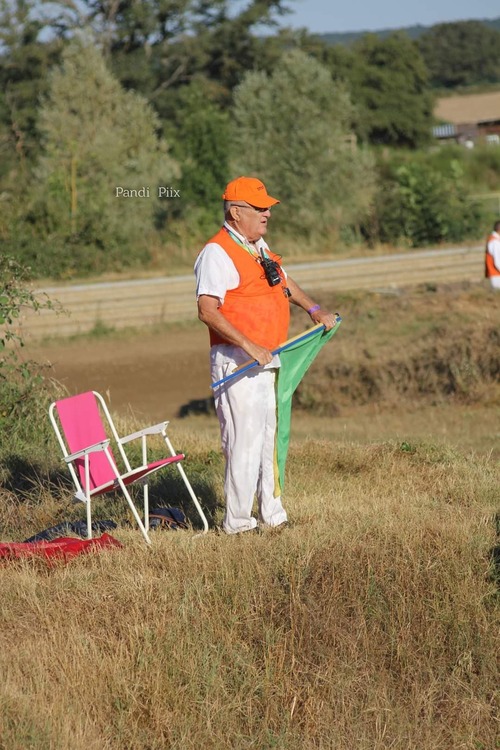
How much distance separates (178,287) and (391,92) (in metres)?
37.5

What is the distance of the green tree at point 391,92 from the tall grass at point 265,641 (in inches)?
1880

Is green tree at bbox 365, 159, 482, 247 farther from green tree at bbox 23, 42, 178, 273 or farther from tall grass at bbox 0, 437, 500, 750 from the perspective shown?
tall grass at bbox 0, 437, 500, 750

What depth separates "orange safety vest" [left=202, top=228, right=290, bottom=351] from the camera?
632 cm

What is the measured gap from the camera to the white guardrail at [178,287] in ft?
66.1

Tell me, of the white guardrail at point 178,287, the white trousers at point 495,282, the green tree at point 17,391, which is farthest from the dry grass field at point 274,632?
the white guardrail at point 178,287

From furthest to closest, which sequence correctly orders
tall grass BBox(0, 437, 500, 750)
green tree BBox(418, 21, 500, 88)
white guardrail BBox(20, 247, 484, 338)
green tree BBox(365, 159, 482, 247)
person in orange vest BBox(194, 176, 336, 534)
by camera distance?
green tree BBox(418, 21, 500, 88) → green tree BBox(365, 159, 482, 247) → white guardrail BBox(20, 247, 484, 338) → person in orange vest BBox(194, 176, 336, 534) → tall grass BBox(0, 437, 500, 750)

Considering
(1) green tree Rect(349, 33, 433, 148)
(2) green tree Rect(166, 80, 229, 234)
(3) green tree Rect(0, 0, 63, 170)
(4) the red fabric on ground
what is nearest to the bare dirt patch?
(4) the red fabric on ground

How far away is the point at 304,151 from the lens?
28.3 meters

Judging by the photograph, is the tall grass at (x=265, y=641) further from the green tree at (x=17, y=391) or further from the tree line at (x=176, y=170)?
the tree line at (x=176, y=170)

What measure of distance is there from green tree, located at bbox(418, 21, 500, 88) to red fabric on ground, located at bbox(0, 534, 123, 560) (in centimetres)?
12696

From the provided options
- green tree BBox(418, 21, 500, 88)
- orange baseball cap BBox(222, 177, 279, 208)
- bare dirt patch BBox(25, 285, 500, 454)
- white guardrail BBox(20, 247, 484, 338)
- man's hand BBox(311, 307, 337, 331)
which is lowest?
green tree BBox(418, 21, 500, 88)

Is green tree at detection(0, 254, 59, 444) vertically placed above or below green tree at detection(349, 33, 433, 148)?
above

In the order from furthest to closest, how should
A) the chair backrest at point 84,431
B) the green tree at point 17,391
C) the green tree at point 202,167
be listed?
the green tree at point 202,167, the green tree at point 17,391, the chair backrest at point 84,431

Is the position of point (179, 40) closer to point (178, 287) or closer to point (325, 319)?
point (178, 287)
